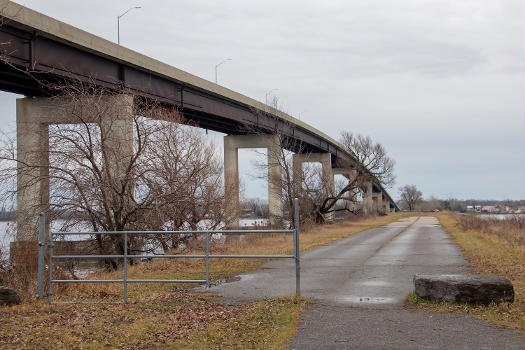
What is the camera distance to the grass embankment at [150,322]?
7402 millimetres

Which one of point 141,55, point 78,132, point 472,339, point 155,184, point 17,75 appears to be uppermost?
point 141,55

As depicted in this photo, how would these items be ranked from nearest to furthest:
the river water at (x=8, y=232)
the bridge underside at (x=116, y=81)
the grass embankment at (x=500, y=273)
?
the grass embankment at (x=500, y=273) < the river water at (x=8, y=232) < the bridge underside at (x=116, y=81)

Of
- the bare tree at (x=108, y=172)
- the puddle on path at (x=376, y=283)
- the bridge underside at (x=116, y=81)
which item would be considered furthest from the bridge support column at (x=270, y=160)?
the puddle on path at (x=376, y=283)

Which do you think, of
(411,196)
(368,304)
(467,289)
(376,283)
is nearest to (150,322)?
(368,304)

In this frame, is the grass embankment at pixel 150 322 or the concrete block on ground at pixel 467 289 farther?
the concrete block on ground at pixel 467 289

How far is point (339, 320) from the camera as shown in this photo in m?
8.55

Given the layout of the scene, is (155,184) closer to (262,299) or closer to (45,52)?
(45,52)

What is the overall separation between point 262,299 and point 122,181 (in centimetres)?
835

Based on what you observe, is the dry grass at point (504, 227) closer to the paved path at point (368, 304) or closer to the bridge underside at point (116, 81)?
the paved path at point (368, 304)

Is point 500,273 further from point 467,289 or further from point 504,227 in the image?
point 504,227

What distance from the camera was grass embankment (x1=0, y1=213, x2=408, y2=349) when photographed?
7402mm

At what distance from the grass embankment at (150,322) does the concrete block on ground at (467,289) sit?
2142 millimetres

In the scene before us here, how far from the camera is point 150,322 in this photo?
336 inches

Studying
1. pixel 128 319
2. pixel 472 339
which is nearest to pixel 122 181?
pixel 128 319
